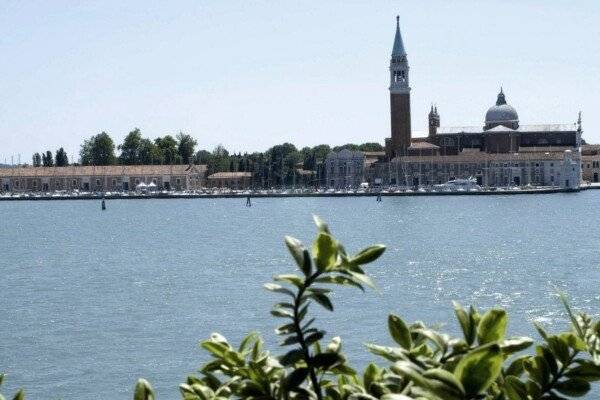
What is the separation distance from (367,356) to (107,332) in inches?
232

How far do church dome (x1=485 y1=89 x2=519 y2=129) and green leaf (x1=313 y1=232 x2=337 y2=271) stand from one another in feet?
357

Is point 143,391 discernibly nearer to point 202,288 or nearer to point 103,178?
point 202,288

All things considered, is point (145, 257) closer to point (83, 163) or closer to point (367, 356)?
point (367, 356)

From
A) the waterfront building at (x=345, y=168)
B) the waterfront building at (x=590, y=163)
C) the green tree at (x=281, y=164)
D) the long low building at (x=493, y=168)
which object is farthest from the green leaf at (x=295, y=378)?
the waterfront building at (x=590, y=163)

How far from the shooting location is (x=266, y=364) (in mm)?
1885

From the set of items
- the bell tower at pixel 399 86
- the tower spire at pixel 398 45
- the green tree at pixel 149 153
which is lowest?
the green tree at pixel 149 153

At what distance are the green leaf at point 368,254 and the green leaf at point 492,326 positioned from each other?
0.64 ft

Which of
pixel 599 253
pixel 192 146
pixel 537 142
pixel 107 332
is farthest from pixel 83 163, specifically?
pixel 107 332

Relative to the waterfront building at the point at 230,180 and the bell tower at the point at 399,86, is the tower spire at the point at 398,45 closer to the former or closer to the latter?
the bell tower at the point at 399,86

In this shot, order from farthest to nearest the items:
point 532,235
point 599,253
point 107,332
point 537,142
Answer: point 537,142 → point 532,235 → point 599,253 → point 107,332

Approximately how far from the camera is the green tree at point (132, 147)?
428 ft

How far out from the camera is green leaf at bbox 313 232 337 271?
1510 mm

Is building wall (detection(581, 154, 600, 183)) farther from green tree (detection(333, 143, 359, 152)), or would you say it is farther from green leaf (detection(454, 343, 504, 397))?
green leaf (detection(454, 343, 504, 397))

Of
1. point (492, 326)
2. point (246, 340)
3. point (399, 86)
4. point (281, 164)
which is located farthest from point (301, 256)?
point (281, 164)
